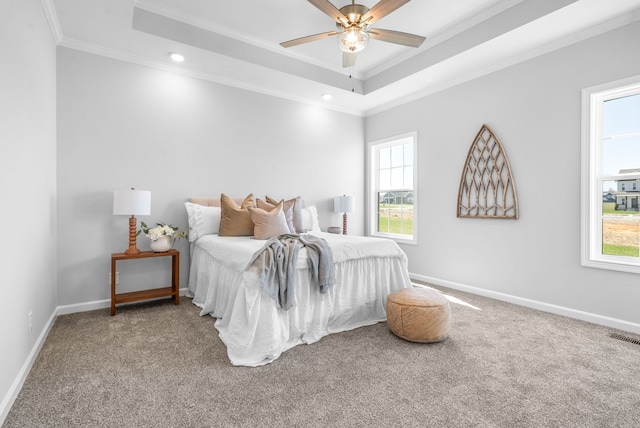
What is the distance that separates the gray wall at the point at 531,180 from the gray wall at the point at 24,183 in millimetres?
4169

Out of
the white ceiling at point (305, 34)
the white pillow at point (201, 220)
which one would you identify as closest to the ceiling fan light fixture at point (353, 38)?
the white ceiling at point (305, 34)

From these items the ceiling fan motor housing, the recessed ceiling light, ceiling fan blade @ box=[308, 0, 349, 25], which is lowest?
ceiling fan blade @ box=[308, 0, 349, 25]

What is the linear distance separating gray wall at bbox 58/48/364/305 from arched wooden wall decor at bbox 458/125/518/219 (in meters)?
2.17

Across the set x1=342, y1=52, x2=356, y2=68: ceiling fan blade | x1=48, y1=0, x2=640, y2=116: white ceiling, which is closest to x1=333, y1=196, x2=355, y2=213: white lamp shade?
x1=48, y1=0, x2=640, y2=116: white ceiling

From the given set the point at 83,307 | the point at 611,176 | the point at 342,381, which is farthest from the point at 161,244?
the point at 611,176

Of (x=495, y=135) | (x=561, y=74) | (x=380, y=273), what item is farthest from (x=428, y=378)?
(x=561, y=74)

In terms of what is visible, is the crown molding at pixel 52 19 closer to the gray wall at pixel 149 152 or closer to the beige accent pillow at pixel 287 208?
the gray wall at pixel 149 152

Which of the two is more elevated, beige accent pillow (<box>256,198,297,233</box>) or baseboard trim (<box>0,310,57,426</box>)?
beige accent pillow (<box>256,198,297,233</box>)

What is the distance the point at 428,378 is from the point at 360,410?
55cm

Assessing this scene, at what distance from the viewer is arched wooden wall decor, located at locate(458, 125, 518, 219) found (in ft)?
11.8

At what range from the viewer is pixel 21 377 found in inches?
74.0

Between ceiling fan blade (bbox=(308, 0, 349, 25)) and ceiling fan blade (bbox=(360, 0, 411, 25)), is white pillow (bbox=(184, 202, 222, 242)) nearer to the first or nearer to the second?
ceiling fan blade (bbox=(308, 0, 349, 25))

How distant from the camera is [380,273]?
9.92 ft

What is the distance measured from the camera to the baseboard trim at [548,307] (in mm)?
2818
